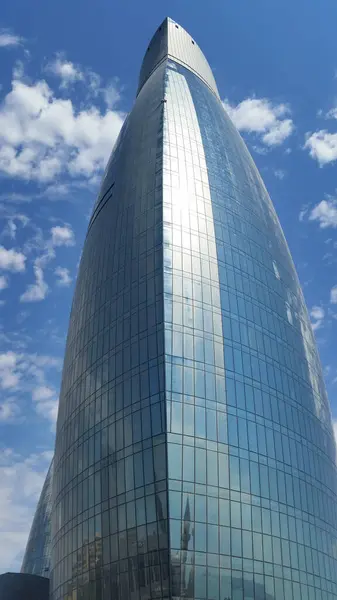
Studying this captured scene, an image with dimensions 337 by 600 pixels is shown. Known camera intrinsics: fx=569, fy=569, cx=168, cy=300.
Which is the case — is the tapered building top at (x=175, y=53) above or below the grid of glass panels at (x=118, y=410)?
above

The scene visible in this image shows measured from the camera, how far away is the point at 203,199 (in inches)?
2462

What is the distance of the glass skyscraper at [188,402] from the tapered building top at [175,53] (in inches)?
1060

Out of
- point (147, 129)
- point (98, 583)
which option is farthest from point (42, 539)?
point (147, 129)

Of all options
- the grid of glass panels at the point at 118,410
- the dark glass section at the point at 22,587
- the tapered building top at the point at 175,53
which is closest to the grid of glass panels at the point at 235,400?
the grid of glass panels at the point at 118,410

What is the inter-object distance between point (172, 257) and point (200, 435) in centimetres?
1766

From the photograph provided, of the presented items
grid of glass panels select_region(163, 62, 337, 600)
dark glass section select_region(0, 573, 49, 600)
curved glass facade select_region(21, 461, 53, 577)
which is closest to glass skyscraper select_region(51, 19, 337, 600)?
grid of glass panels select_region(163, 62, 337, 600)

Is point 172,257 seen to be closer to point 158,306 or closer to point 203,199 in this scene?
point 158,306

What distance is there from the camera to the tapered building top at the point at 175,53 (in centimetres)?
9662

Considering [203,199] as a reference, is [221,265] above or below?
below

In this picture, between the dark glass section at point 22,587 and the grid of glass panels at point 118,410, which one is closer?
the grid of glass panels at point 118,410

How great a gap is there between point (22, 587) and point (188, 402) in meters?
41.9

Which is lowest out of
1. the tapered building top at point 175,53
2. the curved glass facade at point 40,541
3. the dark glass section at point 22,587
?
the dark glass section at point 22,587

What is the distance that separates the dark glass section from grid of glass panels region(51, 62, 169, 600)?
1691 cm

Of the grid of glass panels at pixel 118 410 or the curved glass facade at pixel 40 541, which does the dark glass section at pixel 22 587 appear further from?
the curved glass facade at pixel 40 541
